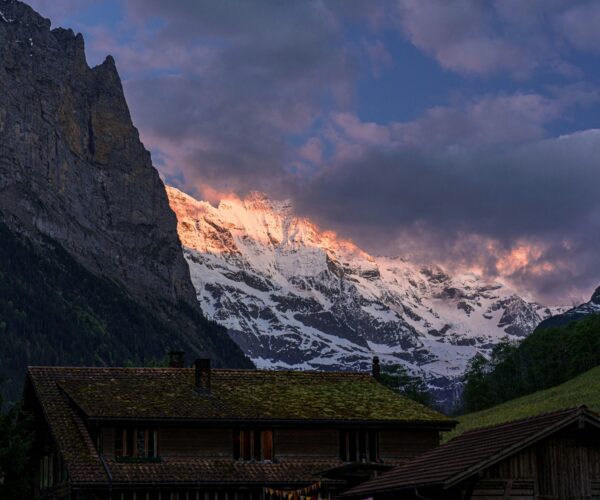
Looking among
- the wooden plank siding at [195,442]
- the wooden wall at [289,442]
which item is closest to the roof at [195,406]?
the wooden plank siding at [195,442]

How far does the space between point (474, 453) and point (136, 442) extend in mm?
27313

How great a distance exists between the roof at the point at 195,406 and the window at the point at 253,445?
2.60ft

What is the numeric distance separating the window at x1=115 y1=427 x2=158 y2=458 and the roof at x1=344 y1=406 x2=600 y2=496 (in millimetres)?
21426

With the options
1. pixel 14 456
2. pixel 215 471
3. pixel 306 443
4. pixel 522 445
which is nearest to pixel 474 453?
pixel 522 445

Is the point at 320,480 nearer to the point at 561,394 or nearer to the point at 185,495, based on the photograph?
the point at 185,495

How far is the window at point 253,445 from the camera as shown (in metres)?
64.0

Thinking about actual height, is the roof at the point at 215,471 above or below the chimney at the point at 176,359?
below

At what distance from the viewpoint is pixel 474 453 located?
127 ft

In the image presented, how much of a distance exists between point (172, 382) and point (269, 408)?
20.2 ft

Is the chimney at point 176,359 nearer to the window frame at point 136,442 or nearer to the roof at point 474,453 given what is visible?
the window frame at point 136,442

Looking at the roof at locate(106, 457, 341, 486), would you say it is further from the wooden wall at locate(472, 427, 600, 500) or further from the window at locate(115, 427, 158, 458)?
the wooden wall at locate(472, 427, 600, 500)

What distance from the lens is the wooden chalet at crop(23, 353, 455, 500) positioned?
198 feet

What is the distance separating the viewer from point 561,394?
11444cm

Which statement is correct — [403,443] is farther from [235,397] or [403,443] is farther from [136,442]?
[136,442]
